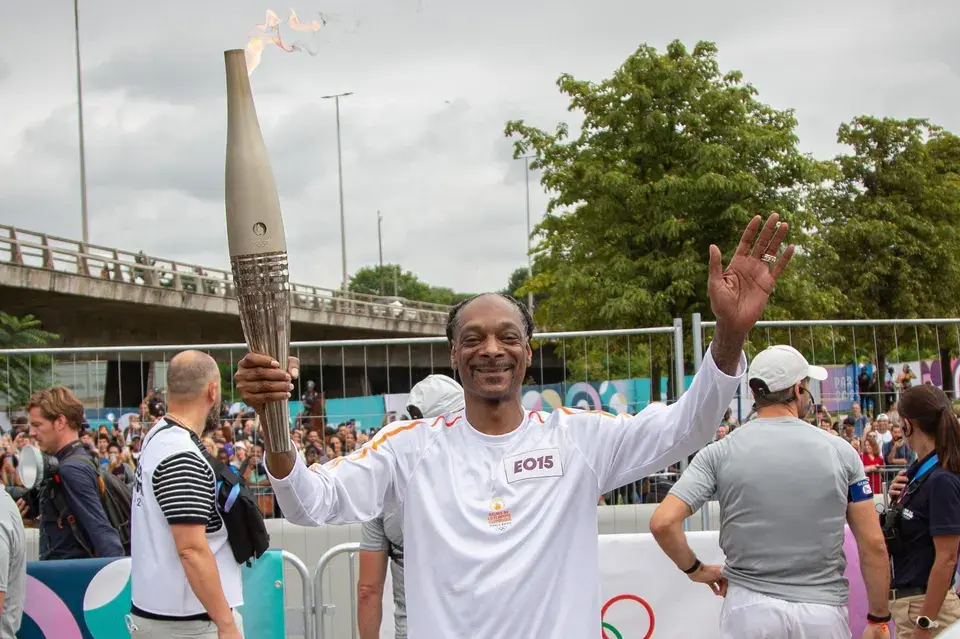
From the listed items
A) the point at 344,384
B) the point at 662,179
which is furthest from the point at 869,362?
the point at 662,179

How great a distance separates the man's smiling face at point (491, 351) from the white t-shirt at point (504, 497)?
14 centimetres

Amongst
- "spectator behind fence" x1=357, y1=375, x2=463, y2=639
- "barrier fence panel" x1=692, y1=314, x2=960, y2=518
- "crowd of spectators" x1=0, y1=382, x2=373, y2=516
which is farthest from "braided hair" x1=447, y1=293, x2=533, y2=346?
"crowd of spectators" x1=0, y1=382, x2=373, y2=516

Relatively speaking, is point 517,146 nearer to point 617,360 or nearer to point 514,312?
point 617,360

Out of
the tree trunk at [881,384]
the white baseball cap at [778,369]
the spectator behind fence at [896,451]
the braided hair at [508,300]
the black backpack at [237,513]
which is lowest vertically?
the spectator behind fence at [896,451]

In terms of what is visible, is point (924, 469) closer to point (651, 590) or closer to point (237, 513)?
point (651, 590)

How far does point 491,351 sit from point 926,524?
107 inches

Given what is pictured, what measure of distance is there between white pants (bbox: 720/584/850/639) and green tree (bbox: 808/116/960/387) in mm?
24164

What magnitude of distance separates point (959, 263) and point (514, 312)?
28571 mm

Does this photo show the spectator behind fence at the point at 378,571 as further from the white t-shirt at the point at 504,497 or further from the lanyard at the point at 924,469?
the lanyard at the point at 924,469

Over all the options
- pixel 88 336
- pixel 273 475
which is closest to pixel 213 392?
pixel 273 475

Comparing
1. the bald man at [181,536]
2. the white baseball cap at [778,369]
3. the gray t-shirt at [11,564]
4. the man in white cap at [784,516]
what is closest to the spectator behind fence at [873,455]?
the man in white cap at [784,516]

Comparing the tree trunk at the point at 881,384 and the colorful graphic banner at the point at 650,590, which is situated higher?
Answer: the tree trunk at the point at 881,384

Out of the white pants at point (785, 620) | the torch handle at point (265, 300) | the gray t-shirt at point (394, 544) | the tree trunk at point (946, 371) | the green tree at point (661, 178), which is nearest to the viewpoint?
the torch handle at point (265, 300)

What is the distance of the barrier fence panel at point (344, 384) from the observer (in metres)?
8.39
